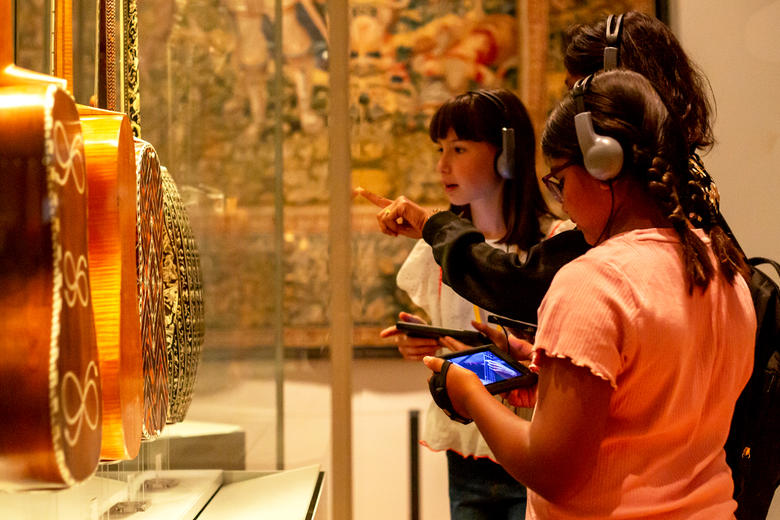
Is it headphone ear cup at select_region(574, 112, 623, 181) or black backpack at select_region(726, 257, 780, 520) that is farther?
black backpack at select_region(726, 257, 780, 520)

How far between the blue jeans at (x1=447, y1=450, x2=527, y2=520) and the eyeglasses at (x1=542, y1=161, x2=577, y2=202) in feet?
1.98

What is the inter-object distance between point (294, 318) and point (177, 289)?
0.47 meters

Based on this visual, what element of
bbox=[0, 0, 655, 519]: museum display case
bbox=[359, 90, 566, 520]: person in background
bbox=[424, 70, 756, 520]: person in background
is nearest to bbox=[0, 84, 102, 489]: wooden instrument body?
bbox=[0, 0, 655, 519]: museum display case

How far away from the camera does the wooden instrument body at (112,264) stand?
48 centimetres

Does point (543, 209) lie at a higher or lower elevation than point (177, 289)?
higher

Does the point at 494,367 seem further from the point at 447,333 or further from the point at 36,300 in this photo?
the point at 36,300

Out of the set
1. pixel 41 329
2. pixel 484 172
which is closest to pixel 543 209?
pixel 484 172

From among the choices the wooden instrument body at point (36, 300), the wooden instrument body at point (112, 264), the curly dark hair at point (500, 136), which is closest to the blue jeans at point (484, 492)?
the curly dark hair at point (500, 136)

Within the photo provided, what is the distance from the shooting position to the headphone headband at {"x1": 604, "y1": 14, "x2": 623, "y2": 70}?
0.88 m

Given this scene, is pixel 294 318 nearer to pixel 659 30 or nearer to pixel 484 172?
pixel 484 172

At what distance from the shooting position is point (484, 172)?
1272mm

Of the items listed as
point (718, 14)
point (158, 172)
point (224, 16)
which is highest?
point (718, 14)

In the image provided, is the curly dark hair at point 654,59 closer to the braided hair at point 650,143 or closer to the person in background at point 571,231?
the person in background at point 571,231

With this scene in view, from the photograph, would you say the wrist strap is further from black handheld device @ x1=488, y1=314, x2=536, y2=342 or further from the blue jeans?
the blue jeans
